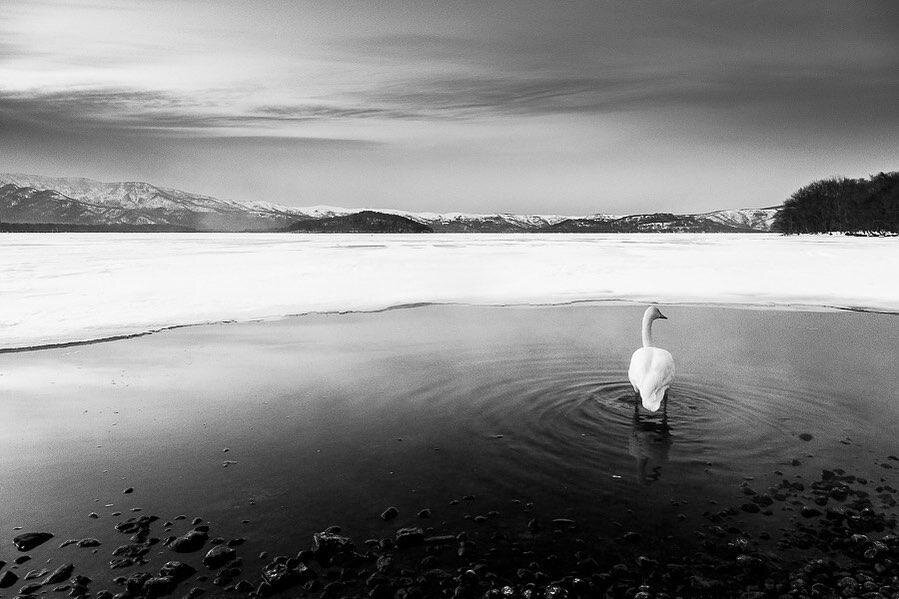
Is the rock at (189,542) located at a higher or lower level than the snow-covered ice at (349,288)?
lower

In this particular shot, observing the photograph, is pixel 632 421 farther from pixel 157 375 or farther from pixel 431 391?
pixel 157 375

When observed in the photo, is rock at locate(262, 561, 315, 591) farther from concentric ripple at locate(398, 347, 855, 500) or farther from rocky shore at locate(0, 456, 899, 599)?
concentric ripple at locate(398, 347, 855, 500)

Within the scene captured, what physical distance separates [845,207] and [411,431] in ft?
456

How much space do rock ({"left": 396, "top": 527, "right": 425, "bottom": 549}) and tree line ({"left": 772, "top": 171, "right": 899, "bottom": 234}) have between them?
126 metres

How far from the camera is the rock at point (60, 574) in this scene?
490 cm

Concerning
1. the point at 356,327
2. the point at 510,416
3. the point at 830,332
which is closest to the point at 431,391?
the point at 510,416

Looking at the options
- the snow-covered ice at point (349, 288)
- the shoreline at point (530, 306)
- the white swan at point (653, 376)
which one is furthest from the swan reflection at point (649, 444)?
the snow-covered ice at point (349, 288)

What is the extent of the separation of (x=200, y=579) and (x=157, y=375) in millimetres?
7372

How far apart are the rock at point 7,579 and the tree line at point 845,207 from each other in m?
128

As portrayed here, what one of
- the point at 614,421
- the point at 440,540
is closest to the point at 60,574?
the point at 440,540

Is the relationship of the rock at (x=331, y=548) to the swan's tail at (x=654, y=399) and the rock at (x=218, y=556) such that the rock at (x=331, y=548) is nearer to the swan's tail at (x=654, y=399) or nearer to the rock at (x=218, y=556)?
the rock at (x=218, y=556)

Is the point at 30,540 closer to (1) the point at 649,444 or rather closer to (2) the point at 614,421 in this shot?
(1) the point at 649,444

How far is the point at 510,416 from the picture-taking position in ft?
29.6

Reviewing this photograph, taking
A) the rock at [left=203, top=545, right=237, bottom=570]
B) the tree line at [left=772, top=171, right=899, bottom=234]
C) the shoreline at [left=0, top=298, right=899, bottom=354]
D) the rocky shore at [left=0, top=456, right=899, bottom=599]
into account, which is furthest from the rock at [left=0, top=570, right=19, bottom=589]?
A: the tree line at [left=772, top=171, right=899, bottom=234]
